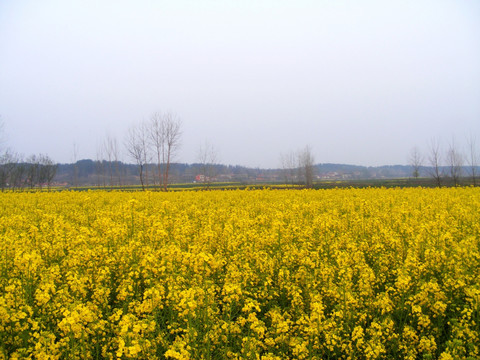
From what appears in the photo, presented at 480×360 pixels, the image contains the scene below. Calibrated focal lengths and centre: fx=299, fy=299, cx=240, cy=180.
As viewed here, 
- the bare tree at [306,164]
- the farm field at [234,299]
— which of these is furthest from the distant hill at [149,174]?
the farm field at [234,299]

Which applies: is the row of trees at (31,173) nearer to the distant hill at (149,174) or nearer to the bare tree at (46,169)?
the bare tree at (46,169)

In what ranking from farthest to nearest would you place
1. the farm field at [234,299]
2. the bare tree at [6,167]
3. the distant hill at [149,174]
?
the distant hill at [149,174] < the bare tree at [6,167] < the farm field at [234,299]

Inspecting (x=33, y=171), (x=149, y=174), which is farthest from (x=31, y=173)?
(x=149, y=174)

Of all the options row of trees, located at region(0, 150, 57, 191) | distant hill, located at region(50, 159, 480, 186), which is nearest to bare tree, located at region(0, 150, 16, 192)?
row of trees, located at region(0, 150, 57, 191)

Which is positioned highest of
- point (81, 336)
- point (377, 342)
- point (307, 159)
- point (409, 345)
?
point (307, 159)

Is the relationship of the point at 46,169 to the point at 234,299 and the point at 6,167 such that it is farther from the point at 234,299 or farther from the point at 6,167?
the point at 234,299

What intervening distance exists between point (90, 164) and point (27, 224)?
9849 centimetres

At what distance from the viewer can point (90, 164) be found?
97062 mm

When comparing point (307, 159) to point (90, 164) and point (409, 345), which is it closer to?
point (409, 345)

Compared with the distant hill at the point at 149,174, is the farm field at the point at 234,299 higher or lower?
lower

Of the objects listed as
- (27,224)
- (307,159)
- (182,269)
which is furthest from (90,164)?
(182,269)

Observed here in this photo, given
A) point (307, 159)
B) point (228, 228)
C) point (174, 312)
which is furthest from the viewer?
point (307, 159)

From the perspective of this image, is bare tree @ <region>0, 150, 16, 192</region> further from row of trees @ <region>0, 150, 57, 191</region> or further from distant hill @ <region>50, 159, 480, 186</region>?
distant hill @ <region>50, 159, 480, 186</region>

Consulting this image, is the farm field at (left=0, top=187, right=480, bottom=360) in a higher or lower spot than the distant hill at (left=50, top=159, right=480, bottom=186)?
lower
